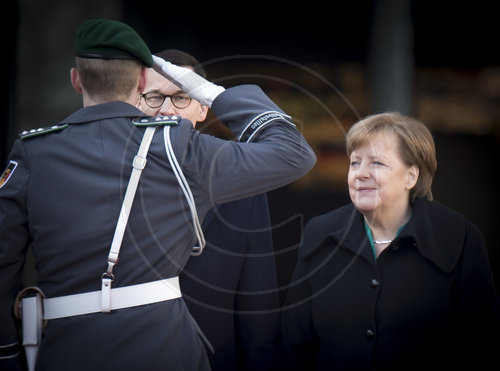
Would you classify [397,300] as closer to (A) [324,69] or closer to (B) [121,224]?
(B) [121,224]

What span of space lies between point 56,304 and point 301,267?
1.19 meters

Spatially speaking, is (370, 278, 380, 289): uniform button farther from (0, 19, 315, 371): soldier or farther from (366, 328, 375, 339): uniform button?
(0, 19, 315, 371): soldier

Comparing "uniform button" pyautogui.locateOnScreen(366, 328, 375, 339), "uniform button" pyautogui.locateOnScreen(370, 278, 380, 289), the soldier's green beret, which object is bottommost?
"uniform button" pyautogui.locateOnScreen(366, 328, 375, 339)

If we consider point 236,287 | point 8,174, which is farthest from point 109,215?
point 236,287

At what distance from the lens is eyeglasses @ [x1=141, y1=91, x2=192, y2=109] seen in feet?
9.24

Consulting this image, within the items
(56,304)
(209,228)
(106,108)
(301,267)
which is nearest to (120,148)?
(106,108)

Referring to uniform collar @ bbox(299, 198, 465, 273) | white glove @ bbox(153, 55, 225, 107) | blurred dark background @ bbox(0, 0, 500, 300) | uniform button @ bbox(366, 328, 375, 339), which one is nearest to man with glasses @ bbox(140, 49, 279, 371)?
uniform collar @ bbox(299, 198, 465, 273)

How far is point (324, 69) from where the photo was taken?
186 inches

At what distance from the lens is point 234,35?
4.77m

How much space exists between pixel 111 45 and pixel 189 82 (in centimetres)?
27

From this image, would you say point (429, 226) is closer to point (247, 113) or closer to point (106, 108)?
point (247, 113)

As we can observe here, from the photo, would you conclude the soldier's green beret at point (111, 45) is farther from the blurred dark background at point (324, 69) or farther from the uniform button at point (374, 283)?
the blurred dark background at point (324, 69)

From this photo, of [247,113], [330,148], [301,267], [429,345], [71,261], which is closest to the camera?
[71,261]

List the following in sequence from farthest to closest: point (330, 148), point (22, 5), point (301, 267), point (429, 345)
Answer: point (330, 148)
point (22, 5)
point (301, 267)
point (429, 345)
